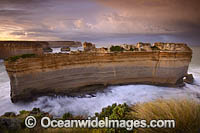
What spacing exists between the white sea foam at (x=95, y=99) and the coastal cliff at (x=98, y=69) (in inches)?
20.2

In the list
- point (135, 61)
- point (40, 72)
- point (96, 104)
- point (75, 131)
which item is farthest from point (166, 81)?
point (40, 72)

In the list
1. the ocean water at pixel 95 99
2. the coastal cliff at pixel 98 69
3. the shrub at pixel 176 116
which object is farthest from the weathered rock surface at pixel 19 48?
the shrub at pixel 176 116

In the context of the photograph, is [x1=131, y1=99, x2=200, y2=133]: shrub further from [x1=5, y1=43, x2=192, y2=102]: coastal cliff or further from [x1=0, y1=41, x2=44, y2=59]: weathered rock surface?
[x1=0, y1=41, x2=44, y2=59]: weathered rock surface

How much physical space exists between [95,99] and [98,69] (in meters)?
2.30

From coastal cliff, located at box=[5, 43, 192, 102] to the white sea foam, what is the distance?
51 centimetres

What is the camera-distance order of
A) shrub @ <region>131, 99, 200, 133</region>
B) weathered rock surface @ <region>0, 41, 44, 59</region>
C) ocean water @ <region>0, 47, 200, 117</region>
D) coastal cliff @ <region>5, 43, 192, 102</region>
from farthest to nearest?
weathered rock surface @ <region>0, 41, 44, 59</region>
coastal cliff @ <region>5, 43, 192, 102</region>
ocean water @ <region>0, 47, 200, 117</region>
shrub @ <region>131, 99, 200, 133</region>

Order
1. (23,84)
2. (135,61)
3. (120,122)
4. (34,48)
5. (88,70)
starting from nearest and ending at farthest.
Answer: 1. (120,122)
2. (23,84)
3. (88,70)
4. (135,61)
5. (34,48)

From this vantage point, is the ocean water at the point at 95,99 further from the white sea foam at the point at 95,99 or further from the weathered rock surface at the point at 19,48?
the weathered rock surface at the point at 19,48

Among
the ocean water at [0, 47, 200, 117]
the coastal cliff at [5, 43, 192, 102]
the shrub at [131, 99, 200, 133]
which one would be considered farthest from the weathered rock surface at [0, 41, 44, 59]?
the shrub at [131, 99, 200, 133]

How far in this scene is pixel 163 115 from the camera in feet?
8.54

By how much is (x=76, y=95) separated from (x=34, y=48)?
14.5m

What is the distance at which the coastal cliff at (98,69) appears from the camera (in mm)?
6984

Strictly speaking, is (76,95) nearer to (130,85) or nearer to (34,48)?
(130,85)

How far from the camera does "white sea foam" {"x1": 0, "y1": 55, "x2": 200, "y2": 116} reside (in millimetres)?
6305
